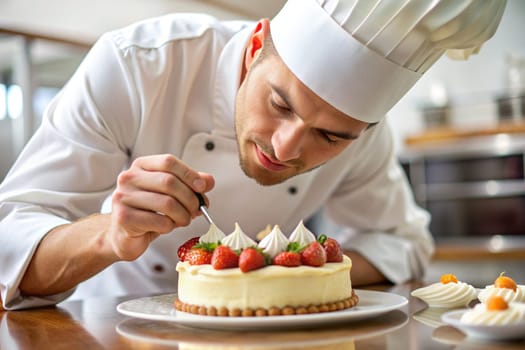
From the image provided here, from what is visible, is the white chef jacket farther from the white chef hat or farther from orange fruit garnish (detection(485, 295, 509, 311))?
orange fruit garnish (detection(485, 295, 509, 311))

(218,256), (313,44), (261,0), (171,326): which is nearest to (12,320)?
(171,326)

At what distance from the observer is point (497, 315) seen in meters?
A: 1.08

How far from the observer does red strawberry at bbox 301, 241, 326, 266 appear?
4.39ft

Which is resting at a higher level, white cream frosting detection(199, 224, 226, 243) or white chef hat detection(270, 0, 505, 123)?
white chef hat detection(270, 0, 505, 123)

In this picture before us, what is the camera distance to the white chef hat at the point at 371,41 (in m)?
1.50

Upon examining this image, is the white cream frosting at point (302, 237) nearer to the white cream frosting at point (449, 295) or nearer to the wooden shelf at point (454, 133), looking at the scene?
the white cream frosting at point (449, 295)

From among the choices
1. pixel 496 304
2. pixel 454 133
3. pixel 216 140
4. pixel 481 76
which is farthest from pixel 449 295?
pixel 481 76

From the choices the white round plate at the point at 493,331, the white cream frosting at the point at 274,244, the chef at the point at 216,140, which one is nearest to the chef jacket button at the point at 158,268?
the chef at the point at 216,140

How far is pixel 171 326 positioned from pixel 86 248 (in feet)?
1.26

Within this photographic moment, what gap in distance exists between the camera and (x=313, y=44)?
5.41ft

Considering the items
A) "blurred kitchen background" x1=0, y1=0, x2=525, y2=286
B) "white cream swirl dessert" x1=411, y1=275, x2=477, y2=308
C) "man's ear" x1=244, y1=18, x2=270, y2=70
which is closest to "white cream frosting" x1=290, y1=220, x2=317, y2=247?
"white cream swirl dessert" x1=411, y1=275, x2=477, y2=308

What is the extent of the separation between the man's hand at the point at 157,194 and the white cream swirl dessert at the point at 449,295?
508mm

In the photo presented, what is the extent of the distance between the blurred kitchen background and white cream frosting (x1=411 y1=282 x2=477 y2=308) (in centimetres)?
350

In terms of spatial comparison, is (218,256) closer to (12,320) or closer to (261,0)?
(12,320)
